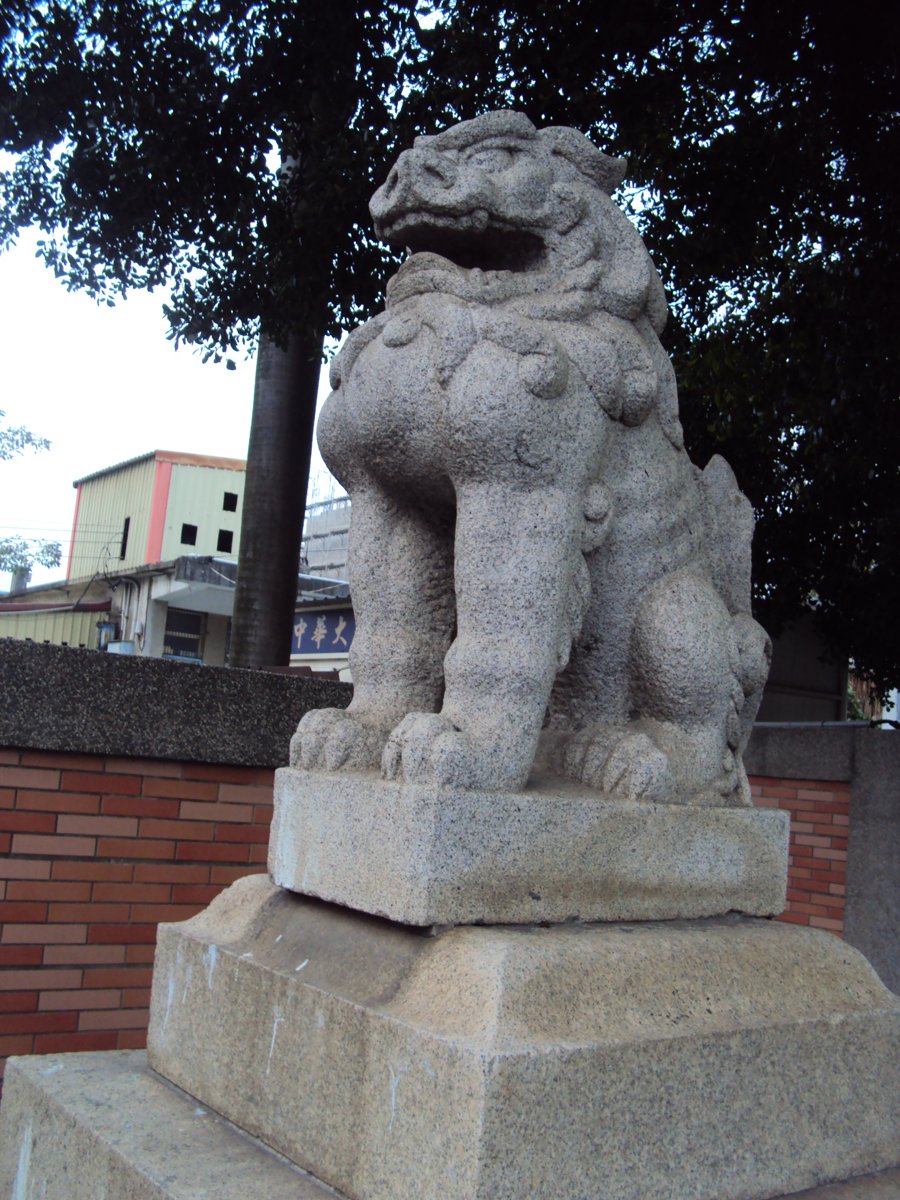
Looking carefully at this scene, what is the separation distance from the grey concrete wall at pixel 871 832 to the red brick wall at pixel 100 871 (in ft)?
9.59

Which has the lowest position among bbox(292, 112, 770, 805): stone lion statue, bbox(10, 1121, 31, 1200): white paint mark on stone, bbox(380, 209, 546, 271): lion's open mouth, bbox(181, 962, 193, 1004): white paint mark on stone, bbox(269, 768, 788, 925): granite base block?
bbox(10, 1121, 31, 1200): white paint mark on stone

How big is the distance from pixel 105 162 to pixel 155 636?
1394 cm

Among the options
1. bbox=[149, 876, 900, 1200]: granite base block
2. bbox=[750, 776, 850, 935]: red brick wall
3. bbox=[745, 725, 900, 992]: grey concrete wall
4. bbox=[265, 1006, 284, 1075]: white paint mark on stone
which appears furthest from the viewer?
bbox=[750, 776, 850, 935]: red brick wall

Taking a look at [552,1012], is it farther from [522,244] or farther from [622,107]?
[622,107]

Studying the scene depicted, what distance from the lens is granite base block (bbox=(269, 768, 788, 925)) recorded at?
1.96m

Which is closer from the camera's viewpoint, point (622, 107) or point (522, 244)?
point (522, 244)

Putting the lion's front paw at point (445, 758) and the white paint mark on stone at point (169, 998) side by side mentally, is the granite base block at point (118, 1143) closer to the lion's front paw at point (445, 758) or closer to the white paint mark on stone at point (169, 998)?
the white paint mark on stone at point (169, 998)

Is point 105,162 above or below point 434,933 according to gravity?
above

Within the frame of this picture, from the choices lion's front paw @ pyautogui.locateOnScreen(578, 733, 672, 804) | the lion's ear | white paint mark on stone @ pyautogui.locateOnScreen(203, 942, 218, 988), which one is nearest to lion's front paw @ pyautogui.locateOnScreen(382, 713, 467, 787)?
lion's front paw @ pyautogui.locateOnScreen(578, 733, 672, 804)

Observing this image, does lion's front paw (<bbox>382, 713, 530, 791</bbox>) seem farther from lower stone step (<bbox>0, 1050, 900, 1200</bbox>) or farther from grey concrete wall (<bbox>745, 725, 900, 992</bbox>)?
grey concrete wall (<bbox>745, 725, 900, 992</bbox>)

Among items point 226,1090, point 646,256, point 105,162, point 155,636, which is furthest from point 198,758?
point 155,636

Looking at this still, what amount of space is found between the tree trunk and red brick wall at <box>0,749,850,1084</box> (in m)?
2.65

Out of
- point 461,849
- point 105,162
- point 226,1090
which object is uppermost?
point 105,162

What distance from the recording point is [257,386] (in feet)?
22.0
